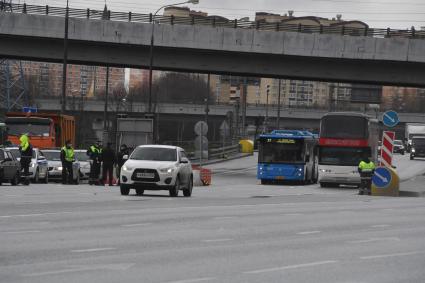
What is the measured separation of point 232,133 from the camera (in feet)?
342

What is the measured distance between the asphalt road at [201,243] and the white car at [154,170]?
3522 millimetres

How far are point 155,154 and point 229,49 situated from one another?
25228mm

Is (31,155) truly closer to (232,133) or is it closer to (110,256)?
(110,256)

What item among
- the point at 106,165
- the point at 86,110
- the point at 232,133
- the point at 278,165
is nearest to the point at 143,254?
the point at 106,165

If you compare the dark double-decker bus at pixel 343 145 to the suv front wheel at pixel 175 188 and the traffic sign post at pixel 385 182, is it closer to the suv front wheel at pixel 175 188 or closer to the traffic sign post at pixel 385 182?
the traffic sign post at pixel 385 182

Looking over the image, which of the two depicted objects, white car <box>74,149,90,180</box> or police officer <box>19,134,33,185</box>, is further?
white car <box>74,149,90,180</box>

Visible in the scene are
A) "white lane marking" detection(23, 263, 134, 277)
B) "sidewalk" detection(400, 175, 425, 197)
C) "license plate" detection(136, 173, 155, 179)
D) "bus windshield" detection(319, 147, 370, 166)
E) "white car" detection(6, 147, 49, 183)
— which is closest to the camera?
"white lane marking" detection(23, 263, 134, 277)

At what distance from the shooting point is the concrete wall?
55531 millimetres

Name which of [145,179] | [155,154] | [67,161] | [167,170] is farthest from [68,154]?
[167,170]

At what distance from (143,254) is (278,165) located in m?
40.2

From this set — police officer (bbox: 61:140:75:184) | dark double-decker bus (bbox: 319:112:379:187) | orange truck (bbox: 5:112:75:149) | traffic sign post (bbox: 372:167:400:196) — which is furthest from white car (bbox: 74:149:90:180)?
traffic sign post (bbox: 372:167:400:196)

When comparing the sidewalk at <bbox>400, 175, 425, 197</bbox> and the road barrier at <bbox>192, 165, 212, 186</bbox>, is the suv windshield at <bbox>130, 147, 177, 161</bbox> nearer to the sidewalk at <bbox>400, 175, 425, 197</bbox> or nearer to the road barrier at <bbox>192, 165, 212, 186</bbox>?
the sidewalk at <bbox>400, 175, 425, 197</bbox>

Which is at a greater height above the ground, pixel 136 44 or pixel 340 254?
pixel 136 44

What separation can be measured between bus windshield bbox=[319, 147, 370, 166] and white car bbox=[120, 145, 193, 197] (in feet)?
65.7
